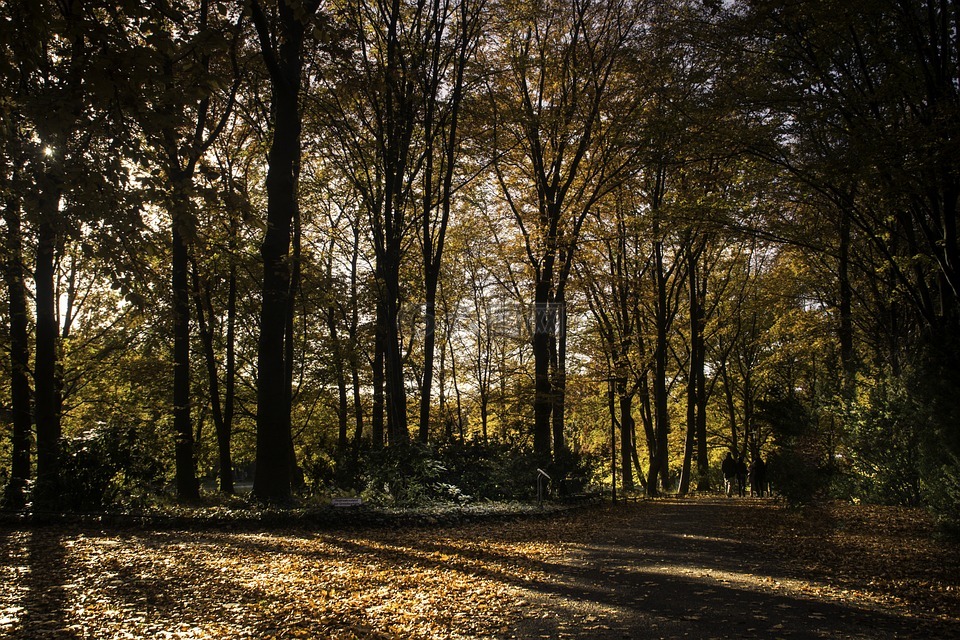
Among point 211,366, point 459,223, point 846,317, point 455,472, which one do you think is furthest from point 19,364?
point 846,317

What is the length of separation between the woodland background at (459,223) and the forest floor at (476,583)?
1850 millimetres

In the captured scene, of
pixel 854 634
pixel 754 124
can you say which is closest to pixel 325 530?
pixel 854 634

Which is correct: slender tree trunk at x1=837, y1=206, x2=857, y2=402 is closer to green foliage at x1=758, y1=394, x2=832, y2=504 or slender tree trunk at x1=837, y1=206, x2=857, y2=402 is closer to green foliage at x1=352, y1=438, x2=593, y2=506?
green foliage at x1=758, y1=394, x2=832, y2=504

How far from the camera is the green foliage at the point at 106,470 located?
10.8 meters

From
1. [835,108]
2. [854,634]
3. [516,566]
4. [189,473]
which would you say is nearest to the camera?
[854,634]

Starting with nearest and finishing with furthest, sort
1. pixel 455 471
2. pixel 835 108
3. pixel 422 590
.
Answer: pixel 422 590 → pixel 835 108 → pixel 455 471

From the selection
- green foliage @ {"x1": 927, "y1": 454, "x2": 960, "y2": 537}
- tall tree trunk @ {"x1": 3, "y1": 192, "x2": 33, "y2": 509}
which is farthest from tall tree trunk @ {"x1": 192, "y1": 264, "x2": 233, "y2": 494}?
green foliage @ {"x1": 927, "y1": 454, "x2": 960, "y2": 537}

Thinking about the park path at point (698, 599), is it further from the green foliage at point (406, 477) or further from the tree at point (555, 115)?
the tree at point (555, 115)

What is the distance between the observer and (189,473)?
641 inches

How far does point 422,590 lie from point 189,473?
39.8 ft

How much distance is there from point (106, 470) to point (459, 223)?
17601 millimetres

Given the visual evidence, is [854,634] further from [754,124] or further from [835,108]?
[754,124]

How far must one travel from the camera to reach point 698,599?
5.73 m

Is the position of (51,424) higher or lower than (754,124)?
lower
